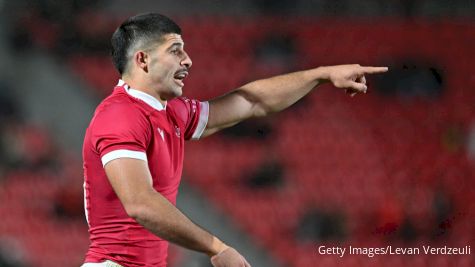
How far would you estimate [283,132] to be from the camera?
6711 mm

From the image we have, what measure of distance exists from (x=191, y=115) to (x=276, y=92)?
40cm

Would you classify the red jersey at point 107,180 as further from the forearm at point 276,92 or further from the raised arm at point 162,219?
the forearm at point 276,92

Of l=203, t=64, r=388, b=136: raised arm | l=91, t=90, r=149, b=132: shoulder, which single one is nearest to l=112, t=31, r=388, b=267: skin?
l=203, t=64, r=388, b=136: raised arm

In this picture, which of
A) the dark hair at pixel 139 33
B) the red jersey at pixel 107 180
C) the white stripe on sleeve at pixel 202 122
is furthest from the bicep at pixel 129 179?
the white stripe on sleeve at pixel 202 122

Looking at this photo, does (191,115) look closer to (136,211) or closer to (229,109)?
(229,109)

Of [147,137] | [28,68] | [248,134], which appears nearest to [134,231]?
[147,137]

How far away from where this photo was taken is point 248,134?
21.8ft

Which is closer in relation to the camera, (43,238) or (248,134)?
(43,238)

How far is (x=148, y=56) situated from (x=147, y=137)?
1.02ft

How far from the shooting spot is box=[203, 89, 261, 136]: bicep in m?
3.32

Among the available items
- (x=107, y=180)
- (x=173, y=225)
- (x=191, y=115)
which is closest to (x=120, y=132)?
(x=107, y=180)

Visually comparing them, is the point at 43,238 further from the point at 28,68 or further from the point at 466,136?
the point at 466,136

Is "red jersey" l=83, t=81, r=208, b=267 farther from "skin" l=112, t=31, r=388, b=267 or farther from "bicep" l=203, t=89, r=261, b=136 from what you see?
"bicep" l=203, t=89, r=261, b=136

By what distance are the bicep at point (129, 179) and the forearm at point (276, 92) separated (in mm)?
976
